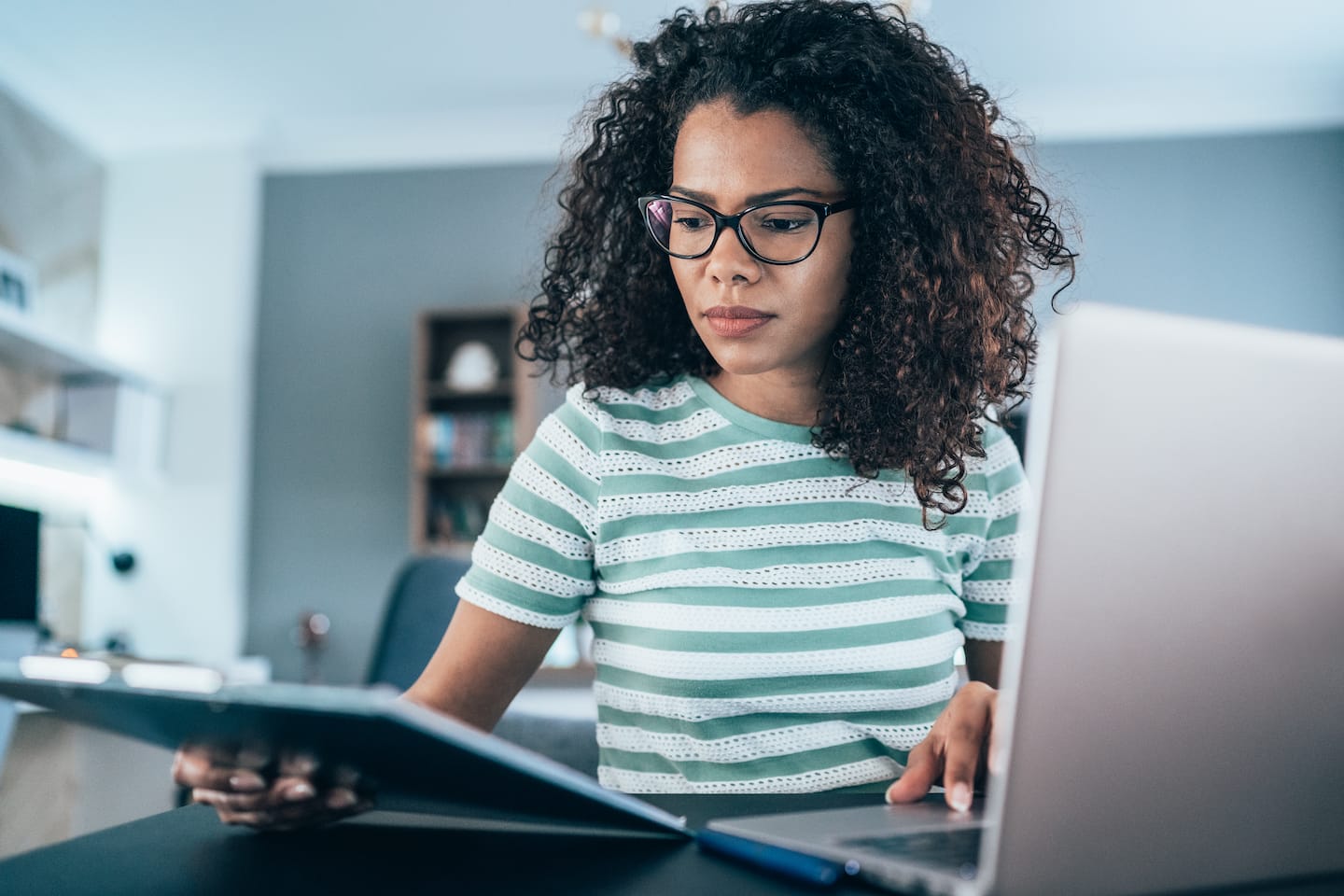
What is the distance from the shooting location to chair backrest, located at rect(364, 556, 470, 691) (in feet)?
6.13

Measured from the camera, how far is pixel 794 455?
1.00 meters

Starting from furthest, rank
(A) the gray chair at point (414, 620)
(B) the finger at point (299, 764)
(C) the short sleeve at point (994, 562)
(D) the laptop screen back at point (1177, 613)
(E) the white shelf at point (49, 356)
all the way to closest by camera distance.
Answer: (E) the white shelf at point (49, 356), (A) the gray chair at point (414, 620), (C) the short sleeve at point (994, 562), (B) the finger at point (299, 764), (D) the laptop screen back at point (1177, 613)

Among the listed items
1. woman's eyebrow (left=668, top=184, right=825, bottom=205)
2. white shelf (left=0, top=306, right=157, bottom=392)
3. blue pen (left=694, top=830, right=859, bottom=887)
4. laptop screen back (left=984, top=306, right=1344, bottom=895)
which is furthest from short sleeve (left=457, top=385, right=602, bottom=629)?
white shelf (left=0, top=306, right=157, bottom=392)

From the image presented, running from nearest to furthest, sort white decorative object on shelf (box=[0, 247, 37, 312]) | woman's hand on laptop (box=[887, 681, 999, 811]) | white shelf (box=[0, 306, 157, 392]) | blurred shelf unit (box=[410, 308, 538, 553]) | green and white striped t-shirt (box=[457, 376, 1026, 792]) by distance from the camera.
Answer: woman's hand on laptop (box=[887, 681, 999, 811])
green and white striped t-shirt (box=[457, 376, 1026, 792])
white shelf (box=[0, 306, 157, 392])
white decorative object on shelf (box=[0, 247, 37, 312])
blurred shelf unit (box=[410, 308, 538, 553])

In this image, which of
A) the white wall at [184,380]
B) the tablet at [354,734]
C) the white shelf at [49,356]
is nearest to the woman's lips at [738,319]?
the tablet at [354,734]

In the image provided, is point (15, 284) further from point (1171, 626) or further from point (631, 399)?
point (1171, 626)

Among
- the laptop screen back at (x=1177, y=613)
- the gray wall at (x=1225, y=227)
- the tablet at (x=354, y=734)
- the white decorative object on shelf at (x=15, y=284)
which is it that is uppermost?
the gray wall at (x=1225, y=227)

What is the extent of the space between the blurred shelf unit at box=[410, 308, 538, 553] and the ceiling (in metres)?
0.78

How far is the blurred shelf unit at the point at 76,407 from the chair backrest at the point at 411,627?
6.60ft

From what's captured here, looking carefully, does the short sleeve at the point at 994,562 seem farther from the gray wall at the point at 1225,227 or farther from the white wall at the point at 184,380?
the white wall at the point at 184,380

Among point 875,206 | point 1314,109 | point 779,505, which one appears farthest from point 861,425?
point 1314,109

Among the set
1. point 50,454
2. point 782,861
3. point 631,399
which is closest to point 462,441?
point 50,454

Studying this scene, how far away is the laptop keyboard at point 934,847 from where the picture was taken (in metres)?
0.43

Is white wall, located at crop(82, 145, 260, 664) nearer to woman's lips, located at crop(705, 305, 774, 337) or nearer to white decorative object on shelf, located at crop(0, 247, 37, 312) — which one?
white decorative object on shelf, located at crop(0, 247, 37, 312)
